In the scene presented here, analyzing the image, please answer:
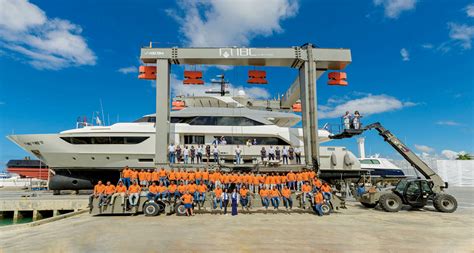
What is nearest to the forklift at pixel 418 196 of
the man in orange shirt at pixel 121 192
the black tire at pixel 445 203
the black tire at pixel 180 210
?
the black tire at pixel 445 203

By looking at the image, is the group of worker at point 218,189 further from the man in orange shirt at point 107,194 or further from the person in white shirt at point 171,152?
the person in white shirt at point 171,152

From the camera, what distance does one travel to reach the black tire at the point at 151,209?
10.3 metres

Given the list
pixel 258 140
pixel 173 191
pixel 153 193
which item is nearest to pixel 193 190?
pixel 173 191

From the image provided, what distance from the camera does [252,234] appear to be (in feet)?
22.9

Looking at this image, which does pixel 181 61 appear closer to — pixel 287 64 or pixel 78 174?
pixel 287 64

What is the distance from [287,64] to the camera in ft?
51.7

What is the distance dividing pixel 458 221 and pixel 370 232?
13.1ft

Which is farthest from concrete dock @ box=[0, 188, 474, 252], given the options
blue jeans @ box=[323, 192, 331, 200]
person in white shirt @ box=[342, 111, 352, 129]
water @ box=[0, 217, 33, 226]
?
water @ box=[0, 217, 33, 226]

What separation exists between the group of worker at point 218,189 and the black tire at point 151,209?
0.30 meters

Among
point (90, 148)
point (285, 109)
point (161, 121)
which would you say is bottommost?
point (90, 148)

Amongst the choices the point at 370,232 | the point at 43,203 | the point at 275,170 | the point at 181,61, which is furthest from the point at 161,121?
the point at 370,232

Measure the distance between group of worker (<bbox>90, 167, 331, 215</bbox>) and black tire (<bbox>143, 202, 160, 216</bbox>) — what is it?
30 cm

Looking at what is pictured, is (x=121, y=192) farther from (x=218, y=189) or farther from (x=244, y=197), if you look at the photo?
(x=244, y=197)

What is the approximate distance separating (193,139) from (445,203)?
13.6 m
